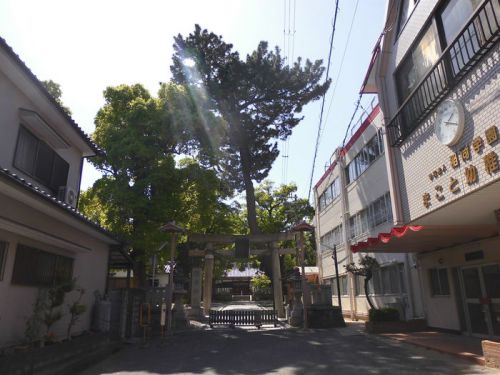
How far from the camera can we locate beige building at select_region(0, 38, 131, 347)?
8766 millimetres

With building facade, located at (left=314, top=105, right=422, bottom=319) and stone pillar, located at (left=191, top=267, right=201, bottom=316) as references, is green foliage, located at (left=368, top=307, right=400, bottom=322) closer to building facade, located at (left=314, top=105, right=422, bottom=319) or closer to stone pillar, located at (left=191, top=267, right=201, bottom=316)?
building facade, located at (left=314, top=105, right=422, bottom=319)

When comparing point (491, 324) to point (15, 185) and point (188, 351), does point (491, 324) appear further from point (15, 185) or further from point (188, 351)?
point (15, 185)

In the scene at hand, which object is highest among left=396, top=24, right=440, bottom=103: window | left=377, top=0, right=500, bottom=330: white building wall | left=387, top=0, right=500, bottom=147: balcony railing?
left=396, top=24, right=440, bottom=103: window

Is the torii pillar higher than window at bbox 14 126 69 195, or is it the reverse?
window at bbox 14 126 69 195

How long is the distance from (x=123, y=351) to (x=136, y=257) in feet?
25.8

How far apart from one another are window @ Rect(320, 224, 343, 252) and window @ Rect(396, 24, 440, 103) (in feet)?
52.7

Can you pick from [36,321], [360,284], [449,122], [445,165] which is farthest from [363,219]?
[36,321]

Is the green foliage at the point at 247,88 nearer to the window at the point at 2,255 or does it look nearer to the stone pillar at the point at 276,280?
the stone pillar at the point at 276,280

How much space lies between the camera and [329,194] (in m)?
29.9

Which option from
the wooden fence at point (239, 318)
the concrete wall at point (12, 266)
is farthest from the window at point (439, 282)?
the concrete wall at point (12, 266)

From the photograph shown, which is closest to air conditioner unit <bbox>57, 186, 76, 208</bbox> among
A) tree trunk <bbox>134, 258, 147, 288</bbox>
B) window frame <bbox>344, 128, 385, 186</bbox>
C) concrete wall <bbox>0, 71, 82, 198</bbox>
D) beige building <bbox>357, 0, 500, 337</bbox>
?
concrete wall <bbox>0, 71, 82, 198</bbox>

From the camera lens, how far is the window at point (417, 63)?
9.83m

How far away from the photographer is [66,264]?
1197 centimetres

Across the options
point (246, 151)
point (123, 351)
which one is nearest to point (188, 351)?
point (123, 351)
